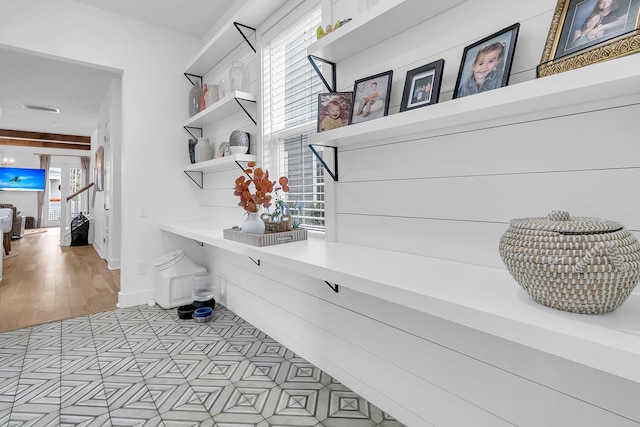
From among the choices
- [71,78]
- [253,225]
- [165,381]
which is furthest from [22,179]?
[253,225]

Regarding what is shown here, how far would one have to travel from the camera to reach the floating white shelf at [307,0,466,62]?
1.29 m

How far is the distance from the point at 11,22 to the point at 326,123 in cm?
292

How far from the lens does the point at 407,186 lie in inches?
57.6

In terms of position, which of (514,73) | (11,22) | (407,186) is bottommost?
(407,186)

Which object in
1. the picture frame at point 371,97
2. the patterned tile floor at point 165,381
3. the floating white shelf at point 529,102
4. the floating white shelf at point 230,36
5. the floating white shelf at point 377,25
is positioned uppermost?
the floating white shelf at point 230,36

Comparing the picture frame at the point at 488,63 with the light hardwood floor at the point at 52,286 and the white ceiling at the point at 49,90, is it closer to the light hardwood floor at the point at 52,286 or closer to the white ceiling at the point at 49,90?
the light hardwood floor at the point at 52,286

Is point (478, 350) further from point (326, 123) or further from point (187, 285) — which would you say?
point (187, 285)

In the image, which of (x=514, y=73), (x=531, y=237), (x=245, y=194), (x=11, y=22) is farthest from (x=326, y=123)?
(x=11, y=22)

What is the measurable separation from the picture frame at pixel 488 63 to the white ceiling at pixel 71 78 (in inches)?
96.6

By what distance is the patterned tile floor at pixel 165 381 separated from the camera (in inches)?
62.1

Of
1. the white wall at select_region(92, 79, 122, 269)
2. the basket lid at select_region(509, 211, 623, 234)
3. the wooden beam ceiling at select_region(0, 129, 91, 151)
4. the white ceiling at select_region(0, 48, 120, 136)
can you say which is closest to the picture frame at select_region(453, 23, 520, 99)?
the basket lid at select_region(509, 211, 623, 234)

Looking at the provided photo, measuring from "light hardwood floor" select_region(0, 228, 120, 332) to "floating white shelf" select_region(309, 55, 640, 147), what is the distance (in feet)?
10.6

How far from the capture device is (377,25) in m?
1.43

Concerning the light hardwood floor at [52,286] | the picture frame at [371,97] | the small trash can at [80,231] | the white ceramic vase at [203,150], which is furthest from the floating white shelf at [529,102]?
the small trash can at [80,231]
